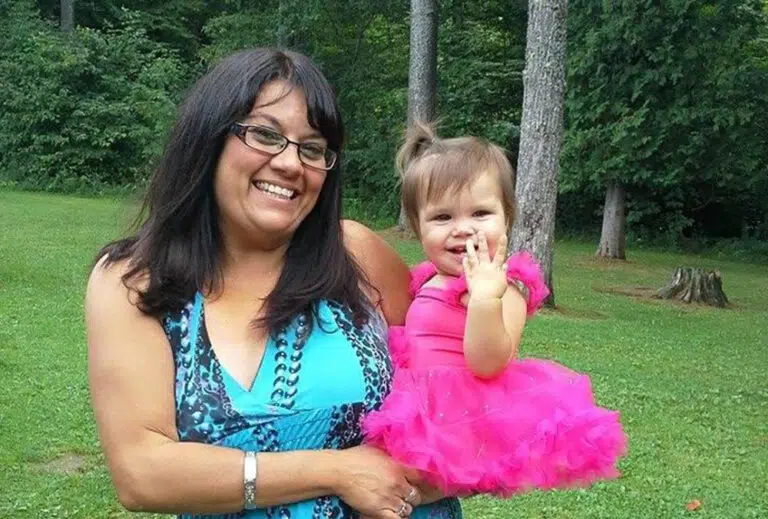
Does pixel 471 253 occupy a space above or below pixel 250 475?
above

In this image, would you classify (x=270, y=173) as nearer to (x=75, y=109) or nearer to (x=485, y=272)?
(x=485, y=272)

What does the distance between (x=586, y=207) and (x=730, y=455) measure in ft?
64.6

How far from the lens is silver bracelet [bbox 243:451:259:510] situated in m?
1.86

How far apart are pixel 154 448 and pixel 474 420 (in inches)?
26.1

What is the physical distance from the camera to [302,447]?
6.38 ft

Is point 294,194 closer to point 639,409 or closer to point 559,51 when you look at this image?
point 639,409

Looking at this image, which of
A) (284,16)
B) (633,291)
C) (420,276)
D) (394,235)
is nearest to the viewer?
(420,276)

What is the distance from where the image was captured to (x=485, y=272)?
2129mm

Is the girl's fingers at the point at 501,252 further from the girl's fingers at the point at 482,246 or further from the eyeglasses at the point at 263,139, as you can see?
the eyeglasses at the point at 263,139

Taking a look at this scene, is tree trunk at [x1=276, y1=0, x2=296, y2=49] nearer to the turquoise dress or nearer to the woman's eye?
the woman's eye

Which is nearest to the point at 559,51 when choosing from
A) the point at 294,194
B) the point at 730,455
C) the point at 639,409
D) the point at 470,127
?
the point at 639,409

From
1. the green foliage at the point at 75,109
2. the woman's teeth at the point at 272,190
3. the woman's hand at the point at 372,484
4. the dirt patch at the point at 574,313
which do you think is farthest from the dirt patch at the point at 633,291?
the green foliage at the point at 75,109

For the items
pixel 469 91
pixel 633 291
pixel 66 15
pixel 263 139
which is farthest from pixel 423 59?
pixel 263 139

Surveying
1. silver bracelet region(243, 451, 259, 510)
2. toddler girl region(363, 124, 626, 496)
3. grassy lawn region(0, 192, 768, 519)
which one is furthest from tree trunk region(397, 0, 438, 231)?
silver bracelet region(243, 451, 259, 510)
